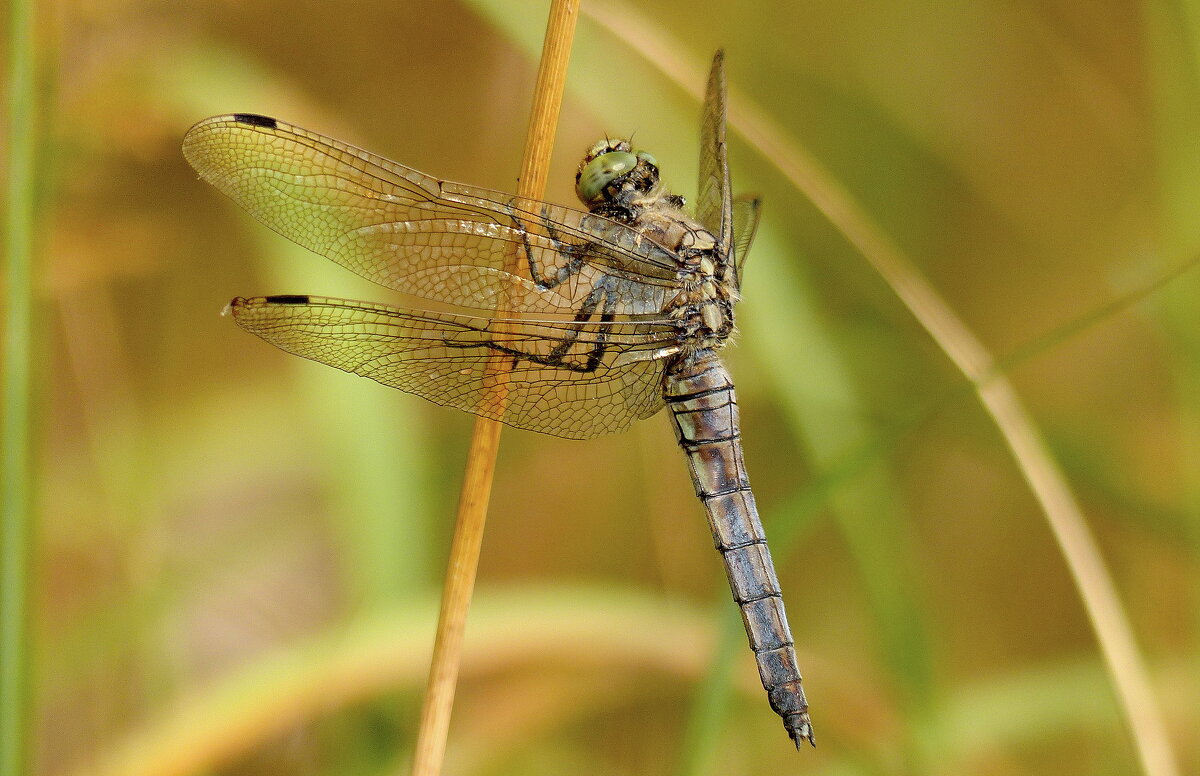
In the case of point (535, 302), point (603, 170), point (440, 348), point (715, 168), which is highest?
point (715, 168)

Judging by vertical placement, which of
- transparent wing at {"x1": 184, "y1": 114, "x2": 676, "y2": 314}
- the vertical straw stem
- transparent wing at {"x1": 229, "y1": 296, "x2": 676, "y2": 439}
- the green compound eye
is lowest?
the vertical straw stem

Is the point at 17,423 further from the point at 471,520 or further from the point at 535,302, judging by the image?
the point at 535,302

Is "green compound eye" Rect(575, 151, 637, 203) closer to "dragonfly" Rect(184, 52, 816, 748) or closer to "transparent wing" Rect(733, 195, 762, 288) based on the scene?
"dragonfly" Rect(184, 52, 816, 748)

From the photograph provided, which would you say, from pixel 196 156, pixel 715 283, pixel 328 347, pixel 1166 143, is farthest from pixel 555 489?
pixel 1166 143

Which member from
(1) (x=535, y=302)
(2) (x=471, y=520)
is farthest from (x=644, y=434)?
(2) (x=471, y=520)

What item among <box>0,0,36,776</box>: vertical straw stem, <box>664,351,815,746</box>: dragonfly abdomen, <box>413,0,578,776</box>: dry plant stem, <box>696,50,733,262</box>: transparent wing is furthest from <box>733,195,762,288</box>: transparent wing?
<box>0,0,36,776</box>: vertical straw stem

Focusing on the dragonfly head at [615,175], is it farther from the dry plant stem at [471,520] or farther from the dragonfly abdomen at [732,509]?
the dry plant stem at [471,520]

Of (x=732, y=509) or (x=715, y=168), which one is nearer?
(x=732, y=509)
